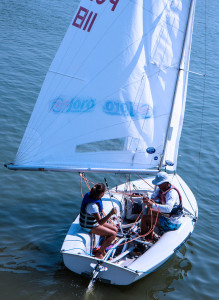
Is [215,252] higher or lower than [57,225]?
higher

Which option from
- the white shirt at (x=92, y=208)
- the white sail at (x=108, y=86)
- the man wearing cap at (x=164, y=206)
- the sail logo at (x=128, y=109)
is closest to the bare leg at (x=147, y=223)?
the man wearing cap at (x=164, y=206)

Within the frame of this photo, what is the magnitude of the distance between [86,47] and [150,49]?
3.32 feet

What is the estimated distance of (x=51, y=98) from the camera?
255 inches

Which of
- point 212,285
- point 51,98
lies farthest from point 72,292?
point 51,98

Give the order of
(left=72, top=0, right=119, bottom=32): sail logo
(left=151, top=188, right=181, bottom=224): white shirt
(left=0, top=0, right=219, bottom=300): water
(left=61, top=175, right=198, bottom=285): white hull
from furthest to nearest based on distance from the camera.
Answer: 1. (left=151, top=188, right=181, bottom=224): white shirt
2. (left=72, top=0, right=119, bottom=32): sail logo
3. (left=0, top=0, right=219, bottom=300): water
4. (left=61, top=175, right=198, bottom=285): white hull

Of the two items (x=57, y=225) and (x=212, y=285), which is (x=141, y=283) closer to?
(x=212, y=285)

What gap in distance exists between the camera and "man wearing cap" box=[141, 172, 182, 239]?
673 cm

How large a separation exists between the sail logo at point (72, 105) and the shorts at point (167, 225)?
213 centimetres

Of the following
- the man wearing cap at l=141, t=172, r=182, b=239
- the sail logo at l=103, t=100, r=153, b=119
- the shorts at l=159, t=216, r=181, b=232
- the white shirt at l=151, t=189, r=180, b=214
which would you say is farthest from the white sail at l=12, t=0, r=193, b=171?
the shorts at l=159, t=216, r=181, b=232

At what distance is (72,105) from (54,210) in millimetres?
2384

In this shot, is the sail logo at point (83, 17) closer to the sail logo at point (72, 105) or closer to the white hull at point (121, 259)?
the sail logo at point (72, 105)

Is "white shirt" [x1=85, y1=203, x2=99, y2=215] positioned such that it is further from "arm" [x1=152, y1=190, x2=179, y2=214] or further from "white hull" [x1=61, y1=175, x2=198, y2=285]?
"arm" [x1=152, y1=190, x2=179, y2=214]

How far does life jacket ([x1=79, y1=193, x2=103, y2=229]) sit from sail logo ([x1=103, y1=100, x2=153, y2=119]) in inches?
54.7

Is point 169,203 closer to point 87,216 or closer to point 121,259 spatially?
point 121,259
